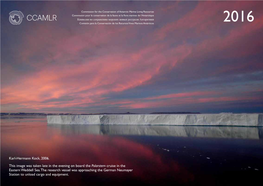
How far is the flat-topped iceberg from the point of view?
25.3 ft

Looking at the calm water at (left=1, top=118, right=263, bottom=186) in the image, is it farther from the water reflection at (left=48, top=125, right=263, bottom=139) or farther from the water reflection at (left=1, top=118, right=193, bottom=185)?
the water reflection at (left=48, top=125, right=263, bottom=139)

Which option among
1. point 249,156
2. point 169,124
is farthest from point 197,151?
point 169,124

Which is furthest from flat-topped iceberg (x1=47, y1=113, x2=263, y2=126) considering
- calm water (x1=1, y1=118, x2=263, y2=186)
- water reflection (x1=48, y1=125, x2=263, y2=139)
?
calm water (x1=1, y1=118, x2=263, y2=186)

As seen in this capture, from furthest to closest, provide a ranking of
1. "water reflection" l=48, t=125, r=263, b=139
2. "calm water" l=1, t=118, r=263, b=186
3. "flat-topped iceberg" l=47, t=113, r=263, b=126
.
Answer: "flat-topped iceberg" l=47, t=113, r=263, b=126 < "water reflection" l=48, t=125, r=263, b=139 < "calm water" l=1, t=118, r=263, b=186

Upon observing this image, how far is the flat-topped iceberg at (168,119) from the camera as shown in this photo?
772cm

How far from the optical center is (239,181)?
6.84 ft

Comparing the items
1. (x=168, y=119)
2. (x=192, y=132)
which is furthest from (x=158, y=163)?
(x=168, y=119)

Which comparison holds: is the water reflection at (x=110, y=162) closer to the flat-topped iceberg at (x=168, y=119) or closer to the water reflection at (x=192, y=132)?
the water reflection at (x=192, y=132)

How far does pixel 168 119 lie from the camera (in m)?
8.78

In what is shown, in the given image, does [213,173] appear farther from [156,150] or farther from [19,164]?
[19,164]

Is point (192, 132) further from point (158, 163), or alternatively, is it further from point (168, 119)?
point (158, 163)

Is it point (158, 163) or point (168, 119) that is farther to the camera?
point (168, 119)

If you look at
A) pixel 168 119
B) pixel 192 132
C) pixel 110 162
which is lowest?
pixel 192 132

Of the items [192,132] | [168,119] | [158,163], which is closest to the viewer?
[158,163]
